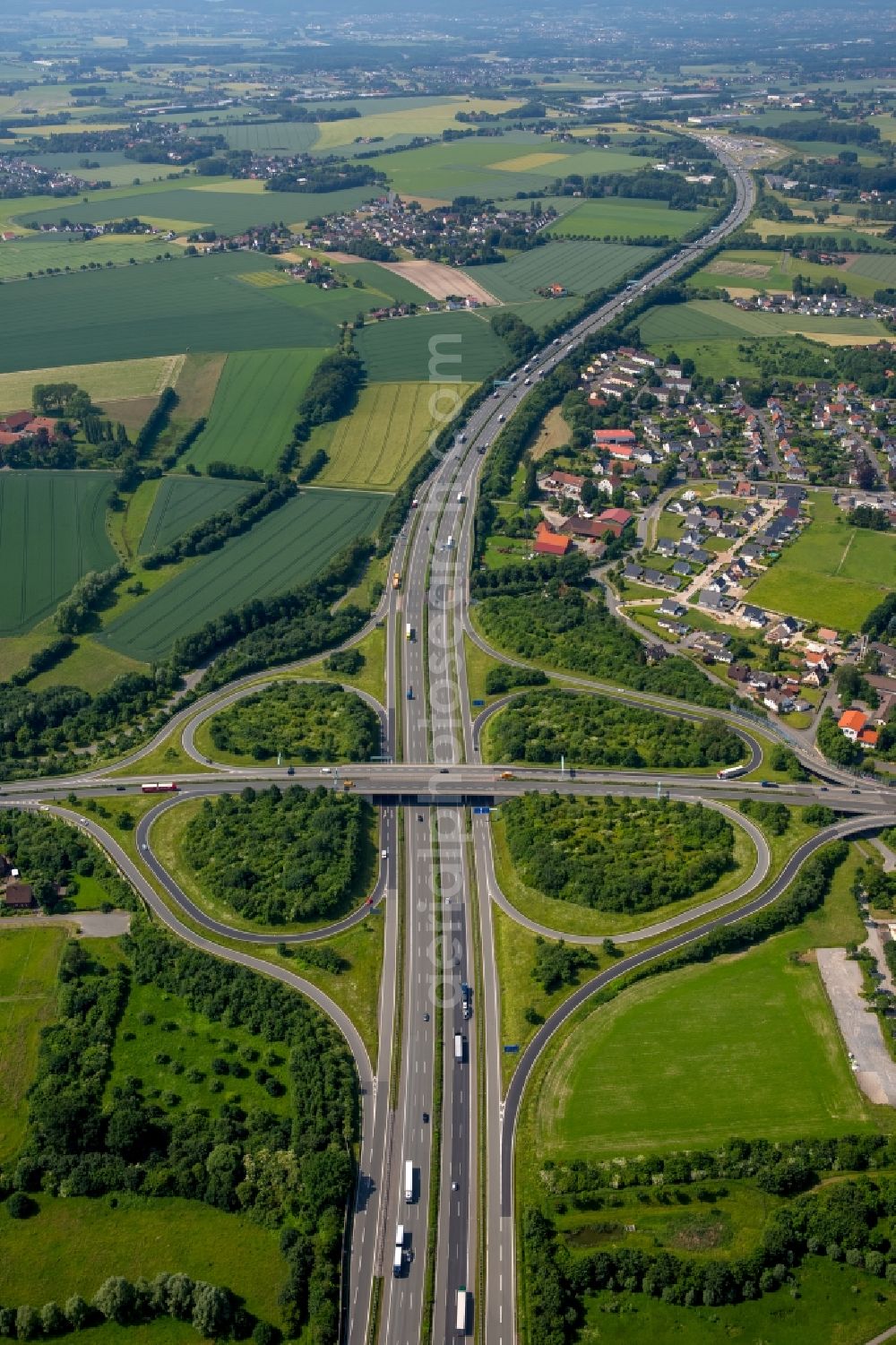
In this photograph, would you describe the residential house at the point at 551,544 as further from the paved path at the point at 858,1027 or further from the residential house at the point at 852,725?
the paved path at the point at 858,1027

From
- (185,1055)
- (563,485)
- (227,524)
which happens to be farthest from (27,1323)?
(563,485)


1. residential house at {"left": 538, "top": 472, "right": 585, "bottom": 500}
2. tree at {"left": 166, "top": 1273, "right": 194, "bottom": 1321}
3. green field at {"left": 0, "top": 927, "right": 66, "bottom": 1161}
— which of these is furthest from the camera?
residential house at {"left": 538, "top": 472, "right": 585, "bottom": 500}

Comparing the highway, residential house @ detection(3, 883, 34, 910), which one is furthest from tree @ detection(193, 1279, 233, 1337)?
residential house @ detection(3, 883, 34, 910)

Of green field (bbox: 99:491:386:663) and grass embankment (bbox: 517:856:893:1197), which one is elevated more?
green field (bbox: 99:491:386:663)

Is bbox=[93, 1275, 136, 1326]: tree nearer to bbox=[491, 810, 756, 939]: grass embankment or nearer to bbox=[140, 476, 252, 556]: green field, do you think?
bbox=[491, 810, 756, 939]: grass embankment

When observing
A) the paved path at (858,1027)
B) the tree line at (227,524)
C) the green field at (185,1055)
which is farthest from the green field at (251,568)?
the paved path at (858,1027)

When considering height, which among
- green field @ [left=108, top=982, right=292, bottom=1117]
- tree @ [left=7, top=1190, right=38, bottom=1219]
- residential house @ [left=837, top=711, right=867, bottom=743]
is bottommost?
tree @ [left=7, top=1190, right=38, bottom=1219]

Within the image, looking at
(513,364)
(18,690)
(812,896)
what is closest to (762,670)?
(812,896)
